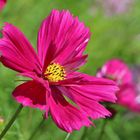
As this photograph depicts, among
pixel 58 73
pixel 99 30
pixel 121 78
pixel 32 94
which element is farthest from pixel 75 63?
pixel 99 30

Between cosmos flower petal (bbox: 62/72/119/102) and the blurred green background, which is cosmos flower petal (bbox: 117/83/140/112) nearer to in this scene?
the blurred green background

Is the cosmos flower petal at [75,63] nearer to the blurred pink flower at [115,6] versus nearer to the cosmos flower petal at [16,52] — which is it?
the cosmos flower petal at [16,52]

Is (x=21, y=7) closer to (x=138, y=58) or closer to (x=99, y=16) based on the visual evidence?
(x=99, y=16)

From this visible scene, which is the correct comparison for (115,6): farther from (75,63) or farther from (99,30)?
(75,63)

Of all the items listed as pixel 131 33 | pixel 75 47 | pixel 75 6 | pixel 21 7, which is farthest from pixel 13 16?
pixel 75 47

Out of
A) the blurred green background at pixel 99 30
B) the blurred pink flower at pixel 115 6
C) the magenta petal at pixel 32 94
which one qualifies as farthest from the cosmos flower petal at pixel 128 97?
the blurred pink flower at pixel 115 6
